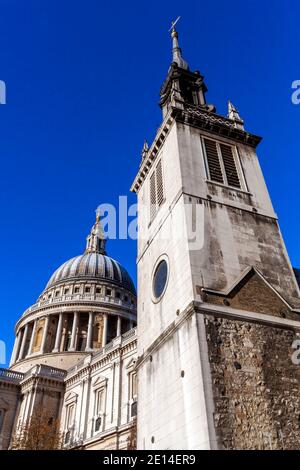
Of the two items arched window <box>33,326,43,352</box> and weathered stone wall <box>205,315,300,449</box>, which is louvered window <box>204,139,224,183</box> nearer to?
weathered stone wall <box>205,315,300,449</box>

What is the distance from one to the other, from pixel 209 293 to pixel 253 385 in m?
3.60

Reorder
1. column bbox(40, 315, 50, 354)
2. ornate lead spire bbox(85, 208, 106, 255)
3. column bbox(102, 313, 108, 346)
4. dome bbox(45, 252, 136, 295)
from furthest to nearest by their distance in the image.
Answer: ornate lead spire bbox(85, 208, 106, 255), dome bbox(45, 252, 136, 295), column bbox(102, 313, 108, 346), column bbox(40, 315, 50, 354)

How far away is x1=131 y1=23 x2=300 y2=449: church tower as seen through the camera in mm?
13289

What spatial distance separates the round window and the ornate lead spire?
64.5 m

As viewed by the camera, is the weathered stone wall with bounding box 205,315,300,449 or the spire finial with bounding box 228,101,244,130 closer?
the weathered stone wall with bounding box 205,315,300,449

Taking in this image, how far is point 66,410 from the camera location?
145ft

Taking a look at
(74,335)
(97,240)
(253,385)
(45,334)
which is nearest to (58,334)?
(45,334)

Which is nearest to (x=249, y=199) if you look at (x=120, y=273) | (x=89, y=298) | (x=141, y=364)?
(x=141, y=364)

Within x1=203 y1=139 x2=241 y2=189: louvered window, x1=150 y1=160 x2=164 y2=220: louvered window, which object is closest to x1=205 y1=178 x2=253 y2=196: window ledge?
x1=203 y1=139 x2=241 y2=189: louvered window

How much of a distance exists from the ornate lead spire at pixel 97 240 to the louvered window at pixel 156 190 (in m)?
61.0

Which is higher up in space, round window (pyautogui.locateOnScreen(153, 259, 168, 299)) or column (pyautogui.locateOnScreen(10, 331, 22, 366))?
column (pyautogui.locateOnScreen(10, 331, 22, 366))

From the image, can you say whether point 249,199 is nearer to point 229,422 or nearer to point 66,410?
point 229,422

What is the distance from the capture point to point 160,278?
761 inches
